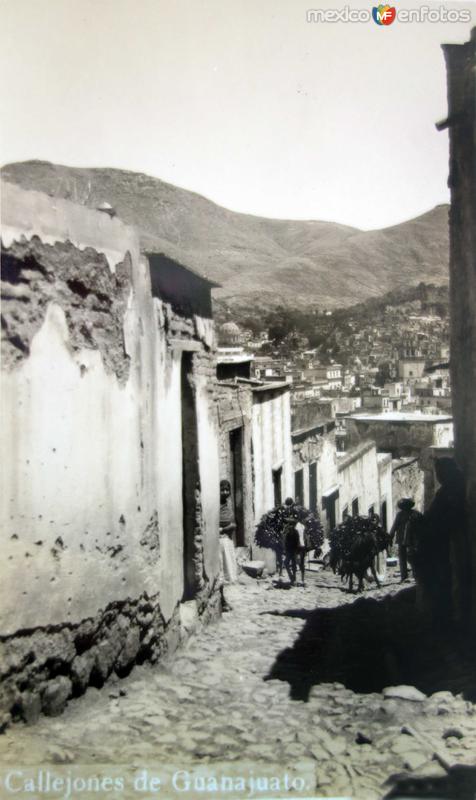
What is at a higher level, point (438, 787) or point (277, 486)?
point (277, 486)

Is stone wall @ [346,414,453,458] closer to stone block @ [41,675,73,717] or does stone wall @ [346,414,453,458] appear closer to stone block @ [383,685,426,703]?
stone block @ [383,685,426,703]

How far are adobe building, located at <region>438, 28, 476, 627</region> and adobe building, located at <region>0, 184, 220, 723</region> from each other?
2774mm

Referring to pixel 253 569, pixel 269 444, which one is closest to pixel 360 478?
pixel 269 444

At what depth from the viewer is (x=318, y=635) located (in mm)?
7094

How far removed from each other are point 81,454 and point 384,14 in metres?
4.20

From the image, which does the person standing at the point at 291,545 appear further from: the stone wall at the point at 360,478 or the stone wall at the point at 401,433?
the stone wall at the point at 401,433

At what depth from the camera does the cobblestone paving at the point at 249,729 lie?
13.2ft

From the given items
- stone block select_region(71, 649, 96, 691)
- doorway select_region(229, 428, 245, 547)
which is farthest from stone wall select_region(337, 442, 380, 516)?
stone block select_region(71, 649, 96, 691)

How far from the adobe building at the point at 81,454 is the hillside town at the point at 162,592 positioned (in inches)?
0.6

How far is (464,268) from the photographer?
7.05 m

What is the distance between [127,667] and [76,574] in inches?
43.4

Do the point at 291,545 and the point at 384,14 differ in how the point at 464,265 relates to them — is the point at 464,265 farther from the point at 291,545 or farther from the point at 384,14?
the point at 291,545

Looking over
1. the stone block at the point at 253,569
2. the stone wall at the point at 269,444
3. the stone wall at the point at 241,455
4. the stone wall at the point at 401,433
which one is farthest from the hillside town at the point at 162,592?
the stone wall at the point at 401,433

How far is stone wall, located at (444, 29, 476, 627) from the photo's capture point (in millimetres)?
6465
